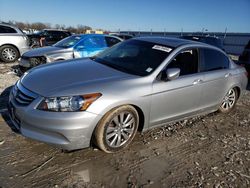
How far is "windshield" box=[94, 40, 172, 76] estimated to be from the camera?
3961 mm

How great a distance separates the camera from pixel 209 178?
3229 mm

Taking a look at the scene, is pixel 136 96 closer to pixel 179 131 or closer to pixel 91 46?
pixel 179 131

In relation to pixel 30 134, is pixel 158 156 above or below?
below

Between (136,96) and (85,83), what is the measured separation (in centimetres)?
70

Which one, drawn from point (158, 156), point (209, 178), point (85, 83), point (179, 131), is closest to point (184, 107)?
point (179, 131)

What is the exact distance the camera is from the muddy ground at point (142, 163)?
3018 mm

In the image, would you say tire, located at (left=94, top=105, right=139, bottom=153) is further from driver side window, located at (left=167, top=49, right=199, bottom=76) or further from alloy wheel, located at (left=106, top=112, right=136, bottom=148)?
driver side window, located at (left=167, top=49, right=199, bottom=76)

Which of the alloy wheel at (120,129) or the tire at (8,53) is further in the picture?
the tire at (8,53)

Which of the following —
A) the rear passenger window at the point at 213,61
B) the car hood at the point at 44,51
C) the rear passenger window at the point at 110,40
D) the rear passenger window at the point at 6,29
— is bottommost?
the car hood at the point at 44,51

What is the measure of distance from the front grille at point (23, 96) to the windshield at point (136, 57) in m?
1.37

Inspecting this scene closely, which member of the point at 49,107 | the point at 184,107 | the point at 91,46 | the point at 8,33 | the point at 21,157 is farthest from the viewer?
the point at 8,33

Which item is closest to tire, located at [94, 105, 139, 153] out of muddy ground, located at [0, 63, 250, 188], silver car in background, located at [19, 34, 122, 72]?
muddy ground, located at [0, 63, 250, 188]

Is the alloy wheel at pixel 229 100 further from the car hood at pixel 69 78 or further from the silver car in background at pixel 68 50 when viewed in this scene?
the silver car in background at pixel 68 50

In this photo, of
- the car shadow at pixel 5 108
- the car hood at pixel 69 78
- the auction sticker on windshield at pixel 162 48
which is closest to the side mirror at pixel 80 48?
the car shadow at pixel 5 108
